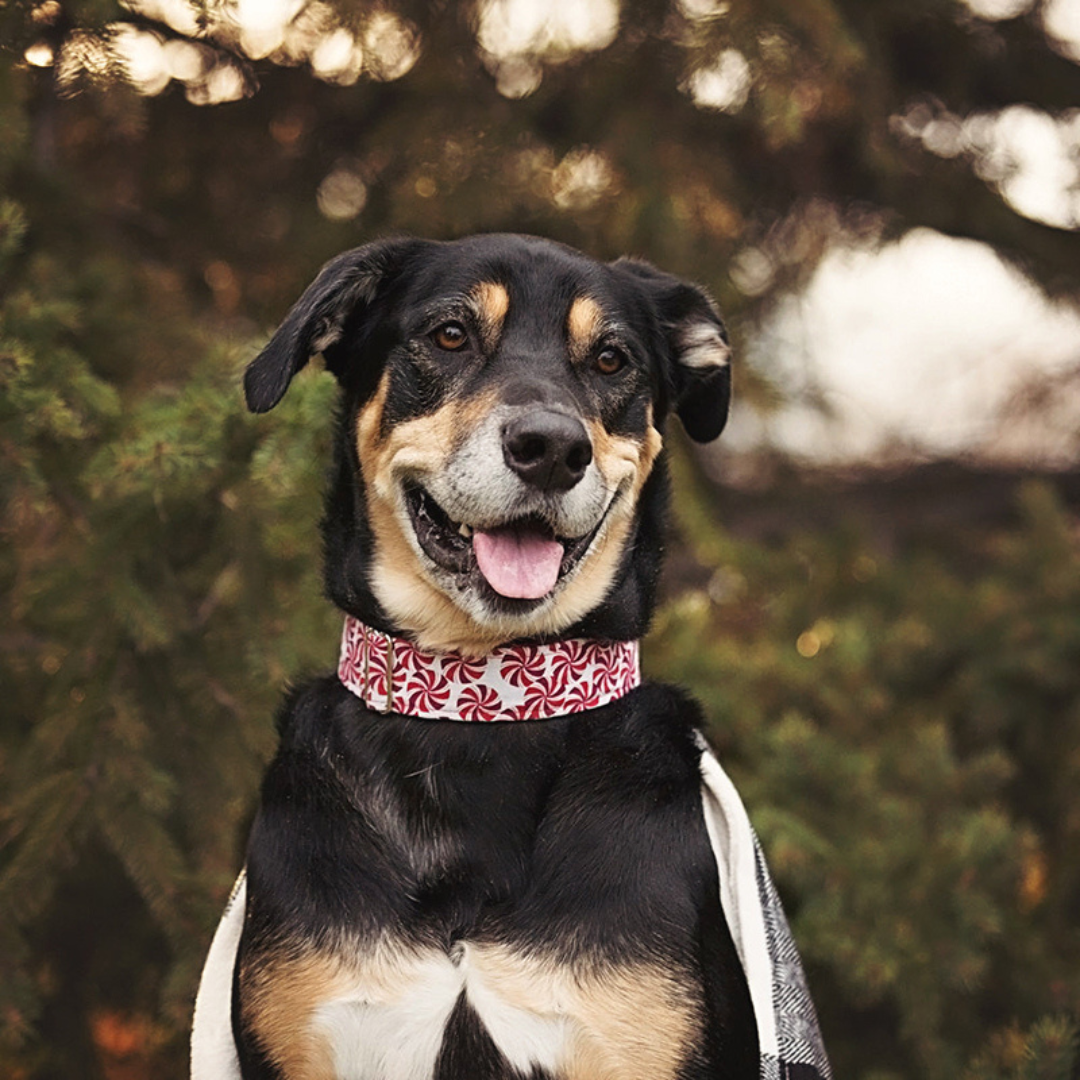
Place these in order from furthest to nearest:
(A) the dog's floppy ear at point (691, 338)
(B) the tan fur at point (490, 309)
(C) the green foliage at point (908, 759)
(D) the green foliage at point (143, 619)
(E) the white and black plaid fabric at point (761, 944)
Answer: (C) the green foliage at point (908, 759), (D) the green foliage at point (143, 619), (A) the dog's floppy ear at point (691, 338), (B) the tan fur at point (490, 309), (E) the white and black plaid fabric at point (761, 944)

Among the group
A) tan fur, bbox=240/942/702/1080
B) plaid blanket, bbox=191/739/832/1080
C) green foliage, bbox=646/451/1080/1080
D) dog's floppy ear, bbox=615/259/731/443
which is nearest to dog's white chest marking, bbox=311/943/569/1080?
tan fur, bbox=240/942/702/1080

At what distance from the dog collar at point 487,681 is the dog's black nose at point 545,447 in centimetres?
35

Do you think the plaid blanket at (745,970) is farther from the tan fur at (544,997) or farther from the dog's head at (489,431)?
the dog's head at (489,431)

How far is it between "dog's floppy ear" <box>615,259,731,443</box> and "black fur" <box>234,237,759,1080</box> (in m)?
0.19

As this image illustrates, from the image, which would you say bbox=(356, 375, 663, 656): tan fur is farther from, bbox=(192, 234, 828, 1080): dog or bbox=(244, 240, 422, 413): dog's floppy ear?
bbox=(244, 240, 422, 413): dog's floppy ear

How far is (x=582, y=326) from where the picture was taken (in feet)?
9.39

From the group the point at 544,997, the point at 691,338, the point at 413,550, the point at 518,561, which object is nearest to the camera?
the point at 544,997

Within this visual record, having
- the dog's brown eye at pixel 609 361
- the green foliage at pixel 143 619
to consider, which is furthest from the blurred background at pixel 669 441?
the dog's brown eye at pixel 609 361

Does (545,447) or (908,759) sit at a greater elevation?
(545,447)

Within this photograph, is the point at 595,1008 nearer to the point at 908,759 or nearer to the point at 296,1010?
the point at 296,1010

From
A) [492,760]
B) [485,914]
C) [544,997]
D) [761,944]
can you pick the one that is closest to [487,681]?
[492,760]

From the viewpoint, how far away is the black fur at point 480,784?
7.66 feet

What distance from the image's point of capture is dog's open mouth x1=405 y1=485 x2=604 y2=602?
101 inches

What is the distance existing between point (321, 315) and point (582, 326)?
1.86ft
